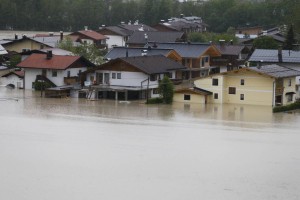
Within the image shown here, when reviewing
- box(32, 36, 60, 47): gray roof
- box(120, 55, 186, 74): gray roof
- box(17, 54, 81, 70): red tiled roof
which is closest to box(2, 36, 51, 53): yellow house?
box(32, 36, 60, 47): gray roof

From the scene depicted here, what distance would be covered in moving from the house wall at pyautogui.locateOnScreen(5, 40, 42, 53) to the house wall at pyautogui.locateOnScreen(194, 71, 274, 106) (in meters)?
7.33

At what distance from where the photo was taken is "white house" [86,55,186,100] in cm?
1468

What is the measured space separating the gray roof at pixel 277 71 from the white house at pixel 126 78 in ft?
7.26

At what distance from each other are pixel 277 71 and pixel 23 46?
28.8ft

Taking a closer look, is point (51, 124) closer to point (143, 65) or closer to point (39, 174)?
point (39, 174)

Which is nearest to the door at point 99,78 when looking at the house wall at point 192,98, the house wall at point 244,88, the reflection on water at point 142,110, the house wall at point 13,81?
the reflection on water at point 142,110

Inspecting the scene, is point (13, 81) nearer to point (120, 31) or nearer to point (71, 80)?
point (71, 80)

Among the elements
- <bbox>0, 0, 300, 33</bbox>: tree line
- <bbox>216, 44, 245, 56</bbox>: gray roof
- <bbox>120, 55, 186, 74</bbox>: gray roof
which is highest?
<bbox>0, 0, 300, 33</bbox>: tree line

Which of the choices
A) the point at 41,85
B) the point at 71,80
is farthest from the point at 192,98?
the point at 41,85

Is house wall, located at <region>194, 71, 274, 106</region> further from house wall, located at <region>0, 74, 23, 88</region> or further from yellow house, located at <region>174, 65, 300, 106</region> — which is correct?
house wall, located at <region>0, 74, 23, 88</region>

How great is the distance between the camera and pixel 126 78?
15008 millimetres

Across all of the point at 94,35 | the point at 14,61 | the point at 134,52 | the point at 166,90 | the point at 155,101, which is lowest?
the point at 155,101

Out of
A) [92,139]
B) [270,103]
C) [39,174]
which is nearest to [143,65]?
[270,103]

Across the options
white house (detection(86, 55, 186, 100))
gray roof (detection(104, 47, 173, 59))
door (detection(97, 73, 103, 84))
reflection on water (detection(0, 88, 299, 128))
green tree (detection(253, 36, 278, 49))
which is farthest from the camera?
green tree (detection(253, 36, 278, 49))
